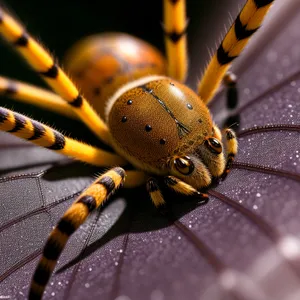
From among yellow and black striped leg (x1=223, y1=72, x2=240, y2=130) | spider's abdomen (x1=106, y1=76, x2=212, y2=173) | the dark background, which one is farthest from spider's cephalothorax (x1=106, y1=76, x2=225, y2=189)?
the dark background

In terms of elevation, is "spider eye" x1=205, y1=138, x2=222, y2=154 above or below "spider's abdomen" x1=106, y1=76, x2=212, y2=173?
below

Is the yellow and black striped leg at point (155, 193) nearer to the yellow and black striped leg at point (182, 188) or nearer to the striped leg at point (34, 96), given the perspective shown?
the yellow and black striped leg at point (182, 188)

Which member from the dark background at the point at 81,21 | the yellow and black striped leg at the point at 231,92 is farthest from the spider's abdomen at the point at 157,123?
the dark background at the point at 81,21

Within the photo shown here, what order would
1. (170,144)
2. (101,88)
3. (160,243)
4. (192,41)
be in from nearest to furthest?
1. (160,243)
2. (170,144)
3. (101,88)
4. (192,41)

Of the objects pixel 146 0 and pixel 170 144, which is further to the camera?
pixel 146 0

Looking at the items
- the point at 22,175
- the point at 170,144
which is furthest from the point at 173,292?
the point at 22,175

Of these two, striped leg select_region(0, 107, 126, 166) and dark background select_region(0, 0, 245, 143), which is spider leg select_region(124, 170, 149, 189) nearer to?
striped leg select_region(0, 107, 126, 166)

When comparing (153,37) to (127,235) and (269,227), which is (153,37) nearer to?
(127,235)
